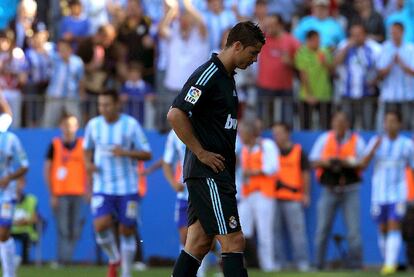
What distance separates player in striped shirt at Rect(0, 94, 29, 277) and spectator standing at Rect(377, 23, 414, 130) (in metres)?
7.33

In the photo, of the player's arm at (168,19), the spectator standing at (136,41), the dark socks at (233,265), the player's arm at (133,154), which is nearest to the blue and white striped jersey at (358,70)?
the player's arm at (168,19)

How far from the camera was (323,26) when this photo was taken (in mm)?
21609

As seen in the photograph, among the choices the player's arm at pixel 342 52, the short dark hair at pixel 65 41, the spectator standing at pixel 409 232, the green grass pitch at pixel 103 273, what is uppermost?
the short dark hair at pixel 65 41

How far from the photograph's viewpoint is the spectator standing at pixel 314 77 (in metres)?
20.9

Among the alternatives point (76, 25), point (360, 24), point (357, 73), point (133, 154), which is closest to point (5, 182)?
point (133, 154)

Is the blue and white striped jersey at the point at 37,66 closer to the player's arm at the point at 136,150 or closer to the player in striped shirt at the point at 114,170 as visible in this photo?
the player in striped shirt at the point at 114,170

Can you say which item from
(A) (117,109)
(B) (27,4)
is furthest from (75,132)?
(A) (117,109)

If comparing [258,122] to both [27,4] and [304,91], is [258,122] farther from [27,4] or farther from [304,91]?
[27,4]

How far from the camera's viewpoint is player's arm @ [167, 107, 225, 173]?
33.8 feet

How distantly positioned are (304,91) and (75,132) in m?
4.04

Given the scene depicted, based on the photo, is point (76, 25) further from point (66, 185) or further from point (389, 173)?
point (389, 173)

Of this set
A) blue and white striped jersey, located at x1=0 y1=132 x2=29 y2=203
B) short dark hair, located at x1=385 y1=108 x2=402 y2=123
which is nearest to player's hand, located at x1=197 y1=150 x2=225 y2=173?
blue and white striped jersey, located at x1=0 y1=132 x2=29 y2=203

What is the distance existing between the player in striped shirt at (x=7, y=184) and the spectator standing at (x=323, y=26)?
7.46m

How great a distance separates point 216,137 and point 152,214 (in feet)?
39.2
